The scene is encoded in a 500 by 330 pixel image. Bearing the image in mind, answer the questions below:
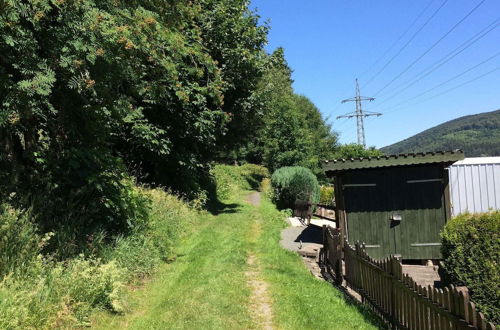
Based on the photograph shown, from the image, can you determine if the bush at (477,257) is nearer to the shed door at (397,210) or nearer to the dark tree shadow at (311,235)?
the shed door at (397,210)

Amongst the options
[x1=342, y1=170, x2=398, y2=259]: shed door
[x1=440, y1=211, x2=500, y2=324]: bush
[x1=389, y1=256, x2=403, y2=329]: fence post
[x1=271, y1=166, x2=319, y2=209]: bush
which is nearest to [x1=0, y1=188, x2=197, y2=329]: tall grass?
[x1=389, y1=256, x2=403, y2=329]: fence post

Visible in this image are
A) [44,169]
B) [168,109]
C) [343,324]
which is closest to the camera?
[343,324]

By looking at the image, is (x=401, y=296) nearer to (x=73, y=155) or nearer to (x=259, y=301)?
(x=259, y=301)

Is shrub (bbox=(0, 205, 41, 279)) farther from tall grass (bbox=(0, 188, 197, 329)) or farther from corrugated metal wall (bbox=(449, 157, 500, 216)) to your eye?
corrugated metal wall (bbox=(449, 157, 500, 216))

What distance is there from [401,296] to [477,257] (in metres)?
1.86

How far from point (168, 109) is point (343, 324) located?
1066cm

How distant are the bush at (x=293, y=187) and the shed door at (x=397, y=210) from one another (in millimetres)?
11143

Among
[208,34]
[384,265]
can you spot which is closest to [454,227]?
[384,265]

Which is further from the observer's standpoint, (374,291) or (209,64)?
(209,64)

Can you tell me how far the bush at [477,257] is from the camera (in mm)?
5895

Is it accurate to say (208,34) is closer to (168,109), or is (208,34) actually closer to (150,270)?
(168,109)

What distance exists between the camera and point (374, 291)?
630 centimetres

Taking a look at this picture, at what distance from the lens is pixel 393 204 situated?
35.4 feet

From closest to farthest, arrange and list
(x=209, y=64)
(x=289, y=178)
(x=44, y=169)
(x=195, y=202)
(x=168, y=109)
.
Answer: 1. (x=44, y=169)
2. (x=209, y=64)
3. (x=168, y=109)
4. (x=195, y=202)
5. (x=289, y=178)
